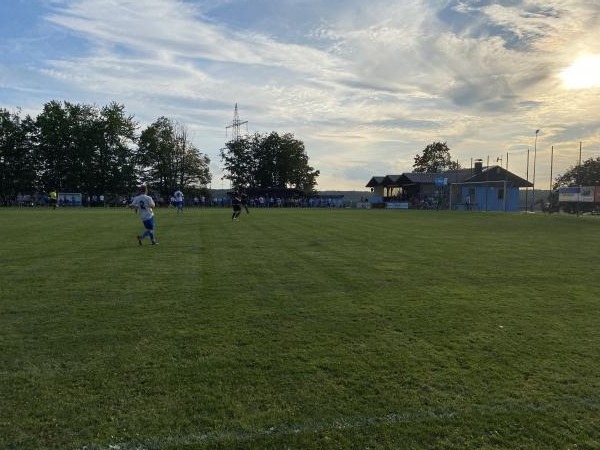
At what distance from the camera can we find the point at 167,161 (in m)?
70.9

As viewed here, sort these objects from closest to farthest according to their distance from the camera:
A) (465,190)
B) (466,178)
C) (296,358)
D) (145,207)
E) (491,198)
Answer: (296,358), (145,207), (491,198), (465,190), (466,178)

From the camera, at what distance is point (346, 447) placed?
3.25 metres

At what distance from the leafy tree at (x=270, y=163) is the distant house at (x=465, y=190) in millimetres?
15993

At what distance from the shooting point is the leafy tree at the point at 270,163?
7938 centimetres

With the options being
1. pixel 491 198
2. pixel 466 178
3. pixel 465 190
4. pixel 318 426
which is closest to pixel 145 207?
pixel 318 426

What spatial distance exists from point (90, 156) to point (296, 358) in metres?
68.1

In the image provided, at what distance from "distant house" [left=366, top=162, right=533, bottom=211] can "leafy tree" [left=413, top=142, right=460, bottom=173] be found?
16.2 meters

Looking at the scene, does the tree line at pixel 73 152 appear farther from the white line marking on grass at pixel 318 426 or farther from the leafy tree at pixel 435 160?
the white line marking on grass at pixel 318 426

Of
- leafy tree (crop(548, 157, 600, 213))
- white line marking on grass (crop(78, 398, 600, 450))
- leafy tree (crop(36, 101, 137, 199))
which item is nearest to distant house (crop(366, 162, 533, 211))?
leafy tree (crop(548, 157, 600, 213))

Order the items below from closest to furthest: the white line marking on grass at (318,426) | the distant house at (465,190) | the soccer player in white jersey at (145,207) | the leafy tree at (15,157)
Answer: the white line marking on grass at (318,426) < the soccer player in white jersey at (145,207) < the distant house at (465,190) < the leafy tree at (15,157)

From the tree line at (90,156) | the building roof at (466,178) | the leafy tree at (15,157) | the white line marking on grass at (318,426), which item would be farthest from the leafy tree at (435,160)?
the white line marking on grass at (318,426)

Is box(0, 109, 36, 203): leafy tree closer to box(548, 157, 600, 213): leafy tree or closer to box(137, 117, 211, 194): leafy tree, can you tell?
box(137, 117, 211, 194): leafy tree

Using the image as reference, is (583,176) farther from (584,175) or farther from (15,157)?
(15,157)

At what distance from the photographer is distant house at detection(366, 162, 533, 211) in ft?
190
